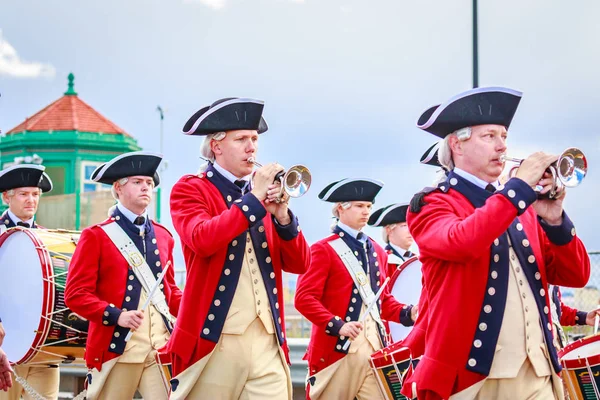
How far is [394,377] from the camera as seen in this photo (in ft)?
24.8

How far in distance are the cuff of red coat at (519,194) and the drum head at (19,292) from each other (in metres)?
4.81

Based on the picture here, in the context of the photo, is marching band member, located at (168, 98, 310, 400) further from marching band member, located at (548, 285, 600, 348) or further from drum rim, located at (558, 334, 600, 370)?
marching band member, located at (548, 285, 600, 348)

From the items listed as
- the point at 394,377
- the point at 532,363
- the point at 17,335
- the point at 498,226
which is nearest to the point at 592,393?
the point at 394,377

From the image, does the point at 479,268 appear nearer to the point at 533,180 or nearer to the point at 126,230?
the point at 533,180

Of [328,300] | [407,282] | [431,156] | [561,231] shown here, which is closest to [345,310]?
[328,300]

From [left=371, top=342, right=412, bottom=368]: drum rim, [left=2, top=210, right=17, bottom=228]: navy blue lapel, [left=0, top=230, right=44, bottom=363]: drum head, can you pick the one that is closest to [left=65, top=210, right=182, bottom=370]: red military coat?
[left=0, top=230, right=44, bottom=363]: drum head

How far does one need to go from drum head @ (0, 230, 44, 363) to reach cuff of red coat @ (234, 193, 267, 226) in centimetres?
344

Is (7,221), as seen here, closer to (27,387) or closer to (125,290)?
(27,387)

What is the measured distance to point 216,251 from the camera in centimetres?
559

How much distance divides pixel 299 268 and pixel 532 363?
1.68 metres

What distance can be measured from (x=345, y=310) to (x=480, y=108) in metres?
3.80

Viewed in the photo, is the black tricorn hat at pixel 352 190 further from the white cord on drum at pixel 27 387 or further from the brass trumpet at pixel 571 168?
the brass trumpet at pixel 571 168

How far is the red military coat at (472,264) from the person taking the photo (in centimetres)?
445

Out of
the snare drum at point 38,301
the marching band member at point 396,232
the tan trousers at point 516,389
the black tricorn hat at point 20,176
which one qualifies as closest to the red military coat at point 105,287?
the snare drum at point 38,301
